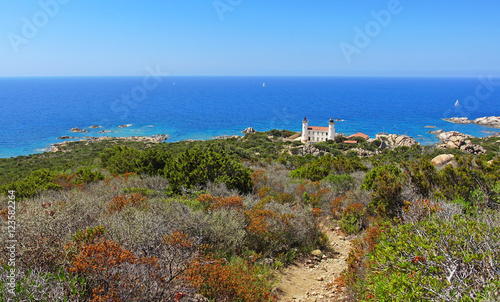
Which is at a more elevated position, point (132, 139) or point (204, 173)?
point (204, 173)

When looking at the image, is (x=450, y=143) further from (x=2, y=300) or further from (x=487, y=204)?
(x=2, y=300)

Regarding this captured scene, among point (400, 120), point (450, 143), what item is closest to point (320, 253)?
point (450, 143)

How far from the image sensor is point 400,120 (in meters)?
75.7

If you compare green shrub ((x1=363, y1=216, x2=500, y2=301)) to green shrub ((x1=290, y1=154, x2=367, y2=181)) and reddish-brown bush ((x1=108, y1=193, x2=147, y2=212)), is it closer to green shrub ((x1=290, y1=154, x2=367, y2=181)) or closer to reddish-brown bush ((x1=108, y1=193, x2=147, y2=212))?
reddish-brown bush ((x1=108, y1=193, x2=147, y2=212))

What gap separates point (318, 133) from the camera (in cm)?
4947

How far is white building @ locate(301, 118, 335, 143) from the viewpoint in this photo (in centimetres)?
4869

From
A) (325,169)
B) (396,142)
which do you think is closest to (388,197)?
(325,169)

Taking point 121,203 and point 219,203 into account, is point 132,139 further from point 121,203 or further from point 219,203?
point 219,203

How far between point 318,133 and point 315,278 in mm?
45490

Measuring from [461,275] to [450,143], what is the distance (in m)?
43.1

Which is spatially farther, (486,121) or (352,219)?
(486,121)

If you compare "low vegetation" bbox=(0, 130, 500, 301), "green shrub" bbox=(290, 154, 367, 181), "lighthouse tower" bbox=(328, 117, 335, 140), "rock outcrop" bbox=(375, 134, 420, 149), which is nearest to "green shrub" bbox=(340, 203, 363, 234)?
"low vegetation" bbox=(0, 130, 500, 301)

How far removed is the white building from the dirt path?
43.0 meters

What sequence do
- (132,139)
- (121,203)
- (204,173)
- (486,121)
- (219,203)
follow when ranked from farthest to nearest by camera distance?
(486,121) → (132,139) → (204,173) → (219,203) → (121,203)
